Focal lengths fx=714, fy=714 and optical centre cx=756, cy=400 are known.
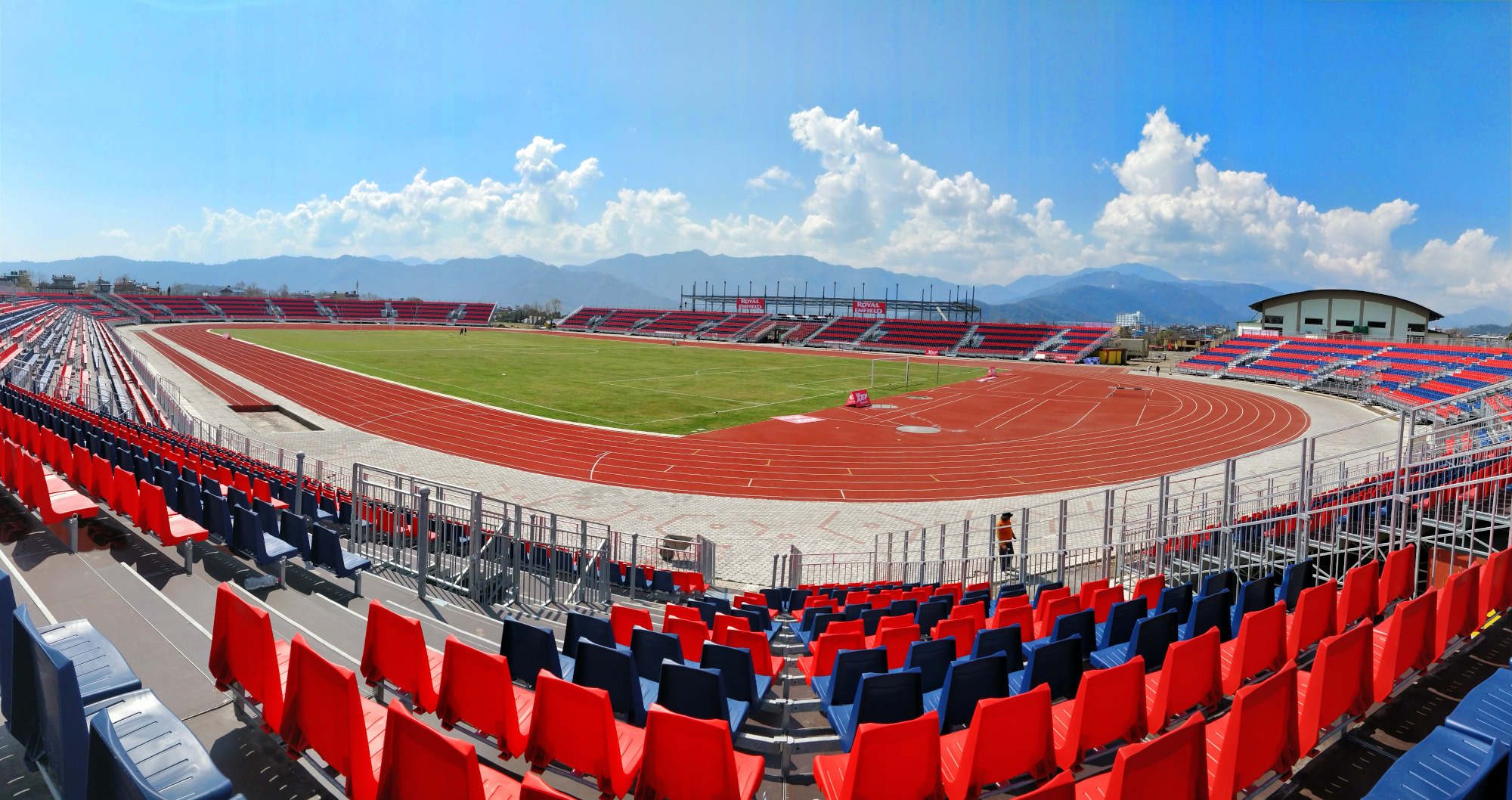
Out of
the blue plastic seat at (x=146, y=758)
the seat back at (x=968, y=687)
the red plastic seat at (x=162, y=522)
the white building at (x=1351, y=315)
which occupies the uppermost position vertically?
Answer: the white building at (x=1351, y=315)

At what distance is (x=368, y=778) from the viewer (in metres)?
3.32

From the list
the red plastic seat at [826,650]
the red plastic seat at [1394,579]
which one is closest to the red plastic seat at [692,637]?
the red plastic seat at [826,650]

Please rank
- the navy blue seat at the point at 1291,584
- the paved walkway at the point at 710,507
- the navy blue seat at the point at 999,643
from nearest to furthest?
1. the navy blue seat at the point at 999,643
2. the navy blue seat at the point at 1291,584
3. the paved walkway at the point at 710,507

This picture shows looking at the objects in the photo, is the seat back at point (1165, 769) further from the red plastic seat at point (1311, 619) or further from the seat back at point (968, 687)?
the red plastic seat at point (1311, 619)

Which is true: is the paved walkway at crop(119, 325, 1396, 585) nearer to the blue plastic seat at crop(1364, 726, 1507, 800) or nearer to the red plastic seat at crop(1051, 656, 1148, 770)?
the red plastic seat at crop(1051, 656, 1148, 770)

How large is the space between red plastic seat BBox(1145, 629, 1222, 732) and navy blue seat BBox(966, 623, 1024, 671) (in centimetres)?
94

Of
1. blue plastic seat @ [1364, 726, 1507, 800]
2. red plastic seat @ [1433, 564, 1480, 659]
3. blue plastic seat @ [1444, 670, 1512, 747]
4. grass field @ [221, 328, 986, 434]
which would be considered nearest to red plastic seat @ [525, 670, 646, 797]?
blue plastic seat @ [1364, 726, 1507, 800]

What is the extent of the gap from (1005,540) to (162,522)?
44.8 ft

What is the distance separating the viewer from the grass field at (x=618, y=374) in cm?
3716

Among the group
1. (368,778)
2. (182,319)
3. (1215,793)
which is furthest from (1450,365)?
(182,319)

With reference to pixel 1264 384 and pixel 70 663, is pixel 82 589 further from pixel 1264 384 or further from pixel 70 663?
pixel 1264 384

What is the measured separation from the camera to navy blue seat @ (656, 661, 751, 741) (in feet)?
14.3

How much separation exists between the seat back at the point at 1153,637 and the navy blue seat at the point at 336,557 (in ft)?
23.6

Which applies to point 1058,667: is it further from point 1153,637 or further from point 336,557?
point 336,557
